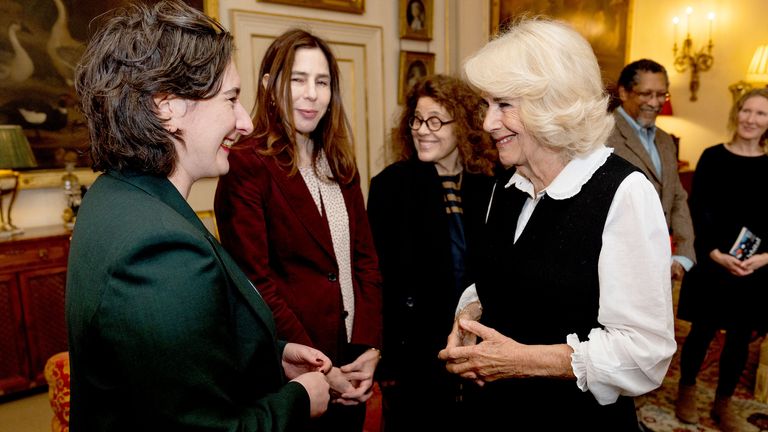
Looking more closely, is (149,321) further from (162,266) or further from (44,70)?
(44,70)

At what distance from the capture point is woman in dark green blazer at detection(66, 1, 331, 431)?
78 cm

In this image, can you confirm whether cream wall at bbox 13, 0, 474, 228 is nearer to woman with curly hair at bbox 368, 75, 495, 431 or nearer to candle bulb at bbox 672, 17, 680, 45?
woman with curly hair at bbox 368, 75, 495, 431

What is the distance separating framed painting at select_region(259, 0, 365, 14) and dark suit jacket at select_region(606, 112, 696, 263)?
9.05 feet

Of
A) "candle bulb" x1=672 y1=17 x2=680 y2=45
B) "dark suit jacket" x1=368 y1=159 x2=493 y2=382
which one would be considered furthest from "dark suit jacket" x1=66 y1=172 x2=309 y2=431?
"candle bulb" x1=672 y1=17 x2=680 y2=45

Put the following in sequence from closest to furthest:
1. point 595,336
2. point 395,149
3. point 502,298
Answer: point 595,336 < point 502,298 < point 395,149

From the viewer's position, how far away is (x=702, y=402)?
10.8ft

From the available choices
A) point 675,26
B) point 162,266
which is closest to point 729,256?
point 162,266

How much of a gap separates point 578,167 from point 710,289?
2.38 meters

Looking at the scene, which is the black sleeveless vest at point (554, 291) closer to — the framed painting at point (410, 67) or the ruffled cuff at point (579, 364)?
the ruffled cuff at point (579, 364)

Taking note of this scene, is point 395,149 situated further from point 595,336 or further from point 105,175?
point 105,175

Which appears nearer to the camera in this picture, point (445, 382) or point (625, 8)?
point (445, 382)

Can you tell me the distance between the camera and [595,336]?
123 cm

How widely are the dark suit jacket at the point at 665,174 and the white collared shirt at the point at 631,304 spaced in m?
1.94

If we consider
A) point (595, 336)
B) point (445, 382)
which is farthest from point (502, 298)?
point (445, 382)
